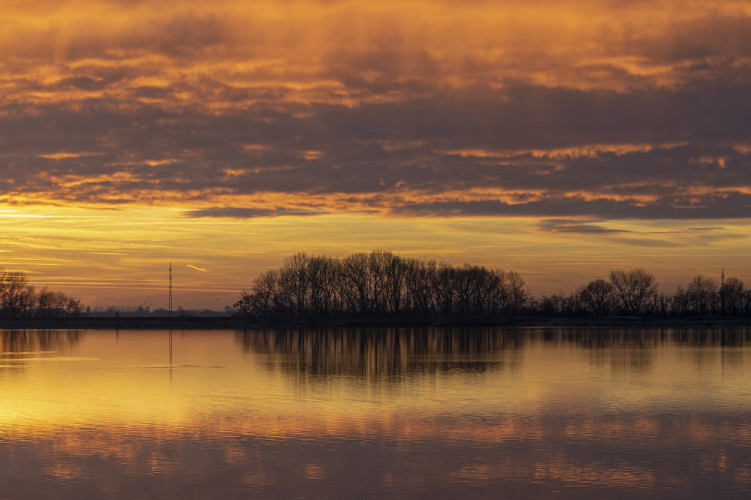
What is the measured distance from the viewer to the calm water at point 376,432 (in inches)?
657

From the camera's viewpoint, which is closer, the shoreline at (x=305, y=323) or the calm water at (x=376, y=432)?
the calm water at (x=376, y=432)

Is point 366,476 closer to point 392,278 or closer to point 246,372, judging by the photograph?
point 246,372

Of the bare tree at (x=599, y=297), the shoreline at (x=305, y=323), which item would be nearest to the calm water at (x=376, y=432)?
the shoreline at (x=305, y=323)

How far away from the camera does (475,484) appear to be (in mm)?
16641

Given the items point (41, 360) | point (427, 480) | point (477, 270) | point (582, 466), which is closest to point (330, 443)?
point (427, 480)

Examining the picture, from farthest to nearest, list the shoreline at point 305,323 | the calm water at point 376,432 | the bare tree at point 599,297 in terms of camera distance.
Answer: the bare tree at point 599,297 → the shoreline at point 305,323 → the calm water at point 376,432

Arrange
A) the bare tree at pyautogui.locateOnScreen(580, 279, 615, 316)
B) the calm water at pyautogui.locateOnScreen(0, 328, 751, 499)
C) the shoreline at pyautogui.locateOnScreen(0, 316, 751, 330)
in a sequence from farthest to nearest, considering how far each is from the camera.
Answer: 1. the bare tree at pyautogui.locateOnScreen(580, 279, 615, 316)
2. the shoreline at pyautogui.locateOnScreen(0, 316, 751, 330)
3. the calm water at pyautogui.locateOnScreen(0, 328, 751, 499)

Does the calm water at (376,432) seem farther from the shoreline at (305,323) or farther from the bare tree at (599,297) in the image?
the bare tree at (599,297)

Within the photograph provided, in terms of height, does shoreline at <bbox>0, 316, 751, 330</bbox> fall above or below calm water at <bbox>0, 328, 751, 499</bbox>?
below

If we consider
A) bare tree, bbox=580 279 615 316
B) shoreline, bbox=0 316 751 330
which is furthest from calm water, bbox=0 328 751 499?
bare tree, bbox=580 279 615 316

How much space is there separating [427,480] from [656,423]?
1023cm

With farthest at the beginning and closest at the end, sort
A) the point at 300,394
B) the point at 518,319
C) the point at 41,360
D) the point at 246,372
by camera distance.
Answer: the point at 518,319 < the point at 41,360 < the point at 246,372 < the point at 300,394

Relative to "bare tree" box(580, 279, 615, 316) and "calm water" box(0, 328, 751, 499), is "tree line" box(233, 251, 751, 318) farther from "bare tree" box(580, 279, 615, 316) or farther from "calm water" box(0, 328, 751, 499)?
"calm water" box(0, 328, 751, 499)

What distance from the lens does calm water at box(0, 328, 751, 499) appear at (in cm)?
1669
